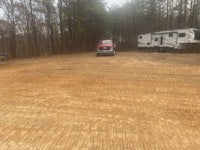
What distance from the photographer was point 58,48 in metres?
28.0

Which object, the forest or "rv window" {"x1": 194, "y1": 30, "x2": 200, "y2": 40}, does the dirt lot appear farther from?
"rv window" {"x1": 194, "y1": 30, "x2": 200, "y2": 40}

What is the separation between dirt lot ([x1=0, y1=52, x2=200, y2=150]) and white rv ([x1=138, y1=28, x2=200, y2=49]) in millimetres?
16946

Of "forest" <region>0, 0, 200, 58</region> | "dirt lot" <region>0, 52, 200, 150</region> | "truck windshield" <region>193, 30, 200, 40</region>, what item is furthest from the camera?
"truck windshield" <region>193, 30, 200, 40</region>

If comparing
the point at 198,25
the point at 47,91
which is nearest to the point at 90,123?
the point at 47,91

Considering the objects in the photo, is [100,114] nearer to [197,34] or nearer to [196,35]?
[196,35]

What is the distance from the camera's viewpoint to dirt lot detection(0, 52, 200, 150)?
437 cm

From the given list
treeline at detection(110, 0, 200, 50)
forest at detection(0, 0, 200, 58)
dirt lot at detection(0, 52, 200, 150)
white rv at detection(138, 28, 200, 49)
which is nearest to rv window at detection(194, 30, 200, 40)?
white rv at detection(138, 28, 200, 49)

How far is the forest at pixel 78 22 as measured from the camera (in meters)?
23.4

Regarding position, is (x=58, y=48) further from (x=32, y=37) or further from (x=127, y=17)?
(x=127, y=17)

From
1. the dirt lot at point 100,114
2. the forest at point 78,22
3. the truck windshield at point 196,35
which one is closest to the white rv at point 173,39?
the truck windshield at point 196,35

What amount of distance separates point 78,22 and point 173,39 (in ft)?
37.7

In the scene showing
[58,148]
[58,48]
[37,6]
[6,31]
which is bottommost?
[58,148]

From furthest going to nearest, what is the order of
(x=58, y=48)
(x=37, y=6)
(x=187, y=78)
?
(x=58, y=48) < (x=37, y=6) < (x=187, y=78)

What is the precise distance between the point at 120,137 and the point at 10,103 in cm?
378
